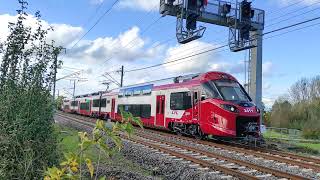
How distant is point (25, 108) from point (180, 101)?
15214 mm

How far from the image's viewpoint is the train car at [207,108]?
1756 cm

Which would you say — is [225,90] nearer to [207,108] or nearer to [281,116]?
[207,108]

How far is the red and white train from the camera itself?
57.7 ft

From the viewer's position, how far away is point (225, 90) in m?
18.8

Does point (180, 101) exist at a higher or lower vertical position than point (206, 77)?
lower

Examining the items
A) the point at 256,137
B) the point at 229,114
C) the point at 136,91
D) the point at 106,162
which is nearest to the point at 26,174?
the point at 106,162

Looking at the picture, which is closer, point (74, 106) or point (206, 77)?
point (206, 77)

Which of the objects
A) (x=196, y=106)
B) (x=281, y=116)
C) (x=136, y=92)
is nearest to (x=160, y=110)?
(x=196, y=106)

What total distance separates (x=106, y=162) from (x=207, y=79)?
9.14 metres

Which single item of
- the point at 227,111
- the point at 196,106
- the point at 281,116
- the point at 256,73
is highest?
the point at 256,73

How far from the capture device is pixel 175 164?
472 inches

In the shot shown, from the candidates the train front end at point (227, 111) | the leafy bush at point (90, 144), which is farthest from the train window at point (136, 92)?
the leafy bush at point (90, 144)

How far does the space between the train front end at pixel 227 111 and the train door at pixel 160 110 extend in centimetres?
513

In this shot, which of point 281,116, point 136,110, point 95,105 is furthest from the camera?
point 281,116
